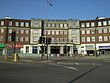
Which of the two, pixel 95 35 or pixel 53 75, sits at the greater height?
pixel 95 35

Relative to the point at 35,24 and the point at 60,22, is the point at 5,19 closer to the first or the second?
the point at 35,24

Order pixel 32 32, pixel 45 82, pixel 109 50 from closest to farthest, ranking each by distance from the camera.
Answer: pixel 45 82 → pixel 109 50 → pixel 32 32

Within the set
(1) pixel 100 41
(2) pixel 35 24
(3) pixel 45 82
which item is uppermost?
(2) pixel 35 24

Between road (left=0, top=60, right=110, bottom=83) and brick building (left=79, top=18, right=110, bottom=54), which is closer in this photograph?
road (left=0, top=60, right=110, bottom=83)

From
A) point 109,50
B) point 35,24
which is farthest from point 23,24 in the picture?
point 109,50

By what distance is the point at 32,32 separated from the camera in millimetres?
86938

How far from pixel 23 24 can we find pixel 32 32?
5436mm

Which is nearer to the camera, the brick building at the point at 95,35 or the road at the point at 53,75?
the road at the point at 53,75

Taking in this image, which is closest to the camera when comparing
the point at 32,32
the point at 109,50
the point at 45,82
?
the point at 45,82

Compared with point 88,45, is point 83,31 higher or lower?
higher

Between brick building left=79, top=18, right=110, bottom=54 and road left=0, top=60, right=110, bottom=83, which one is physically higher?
brick building left=79, top=18, right=110, bottom=54

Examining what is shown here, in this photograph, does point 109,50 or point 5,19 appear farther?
point 5,19

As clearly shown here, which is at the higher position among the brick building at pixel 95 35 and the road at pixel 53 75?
the brick building at pixel 95 35

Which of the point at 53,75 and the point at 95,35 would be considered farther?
the point at 95,35
